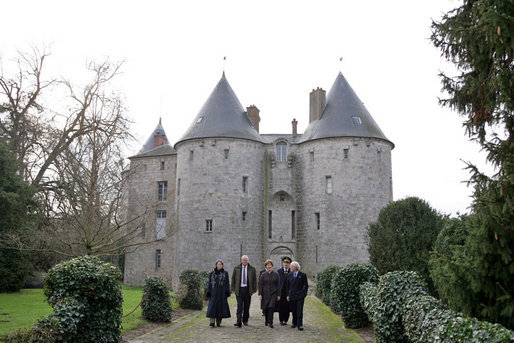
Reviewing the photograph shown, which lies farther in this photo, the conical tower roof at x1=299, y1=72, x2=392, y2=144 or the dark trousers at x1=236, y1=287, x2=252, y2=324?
the conical tower roof at x1=299, y1=72, x2=392, y2=144

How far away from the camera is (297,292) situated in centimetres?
1072

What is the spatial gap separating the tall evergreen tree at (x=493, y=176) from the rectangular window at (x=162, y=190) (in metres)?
29.0

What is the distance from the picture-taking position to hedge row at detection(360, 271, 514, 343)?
193 inches

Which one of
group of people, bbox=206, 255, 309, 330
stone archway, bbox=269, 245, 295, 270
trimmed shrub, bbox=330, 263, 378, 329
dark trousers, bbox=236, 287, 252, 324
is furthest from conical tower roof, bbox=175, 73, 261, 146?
trimmed shrub, bbox=330, 263, 378, 329

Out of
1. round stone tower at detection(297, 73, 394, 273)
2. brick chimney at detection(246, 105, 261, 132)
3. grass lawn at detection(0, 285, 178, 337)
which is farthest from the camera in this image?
brick chimney at detection(246, 105, 261, 132)

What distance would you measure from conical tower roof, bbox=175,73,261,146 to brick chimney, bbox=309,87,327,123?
3.79 m

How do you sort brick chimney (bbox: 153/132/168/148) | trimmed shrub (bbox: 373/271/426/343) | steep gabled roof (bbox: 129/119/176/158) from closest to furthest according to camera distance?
trimmed shrub (bbox: 373/271/426/343) < steep gabled roof (bbox: 129/119/176/158) < brick chimney (bbox: 153/132/168/148)

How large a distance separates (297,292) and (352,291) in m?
1.21

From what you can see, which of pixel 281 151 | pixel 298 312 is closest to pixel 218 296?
pixel 298 312

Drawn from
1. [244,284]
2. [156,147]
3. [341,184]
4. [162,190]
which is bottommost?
[244,284]

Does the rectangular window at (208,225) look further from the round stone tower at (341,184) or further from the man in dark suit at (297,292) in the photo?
the man in dark suit at (297,292)

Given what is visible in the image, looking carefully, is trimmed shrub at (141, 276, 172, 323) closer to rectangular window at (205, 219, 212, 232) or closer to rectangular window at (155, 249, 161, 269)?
rectangular window at (205, 219, 212, 232)

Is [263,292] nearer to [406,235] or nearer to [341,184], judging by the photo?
[406,235]

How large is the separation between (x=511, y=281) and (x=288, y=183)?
24.3 m
